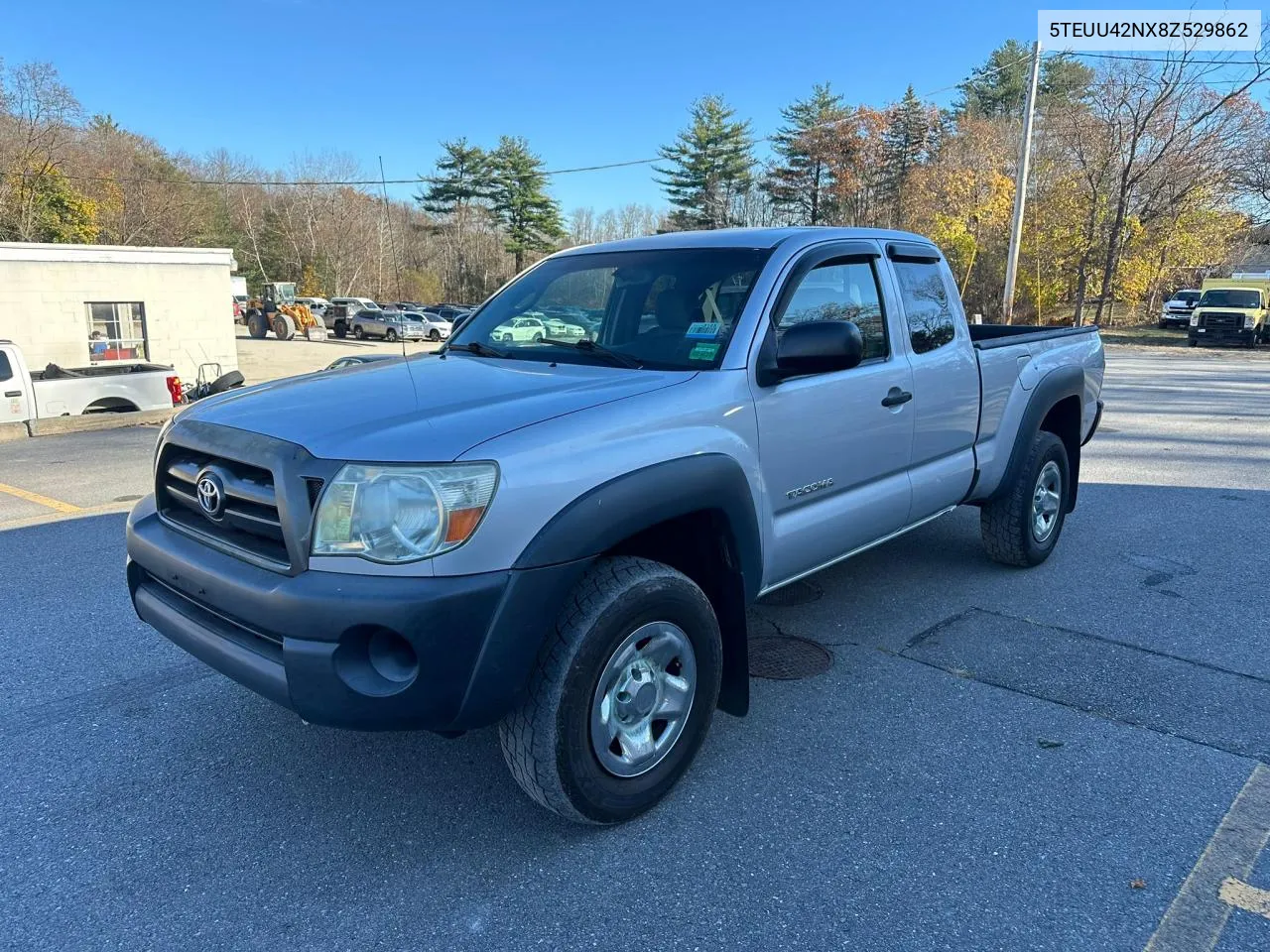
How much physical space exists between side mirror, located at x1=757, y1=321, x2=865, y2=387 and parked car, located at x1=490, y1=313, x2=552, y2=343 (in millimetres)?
1063

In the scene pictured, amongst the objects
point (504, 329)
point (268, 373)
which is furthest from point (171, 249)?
point (504, 329)

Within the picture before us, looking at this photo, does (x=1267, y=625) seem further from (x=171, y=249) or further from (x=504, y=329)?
(x=171, y=249)

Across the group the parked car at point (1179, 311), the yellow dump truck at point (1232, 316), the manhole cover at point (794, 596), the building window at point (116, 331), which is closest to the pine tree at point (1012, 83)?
the parked car at point (1179, 311)

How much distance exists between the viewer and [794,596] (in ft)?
15.7

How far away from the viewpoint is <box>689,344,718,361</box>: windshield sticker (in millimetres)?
3094

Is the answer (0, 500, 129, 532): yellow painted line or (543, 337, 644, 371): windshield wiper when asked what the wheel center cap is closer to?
(543, 337, 644, 371): windshield wiper

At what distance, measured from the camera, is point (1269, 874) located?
2.47 meters

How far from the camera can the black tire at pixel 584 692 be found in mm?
2428

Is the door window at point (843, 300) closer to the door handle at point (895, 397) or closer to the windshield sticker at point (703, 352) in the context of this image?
the door handle at point (895, 397)

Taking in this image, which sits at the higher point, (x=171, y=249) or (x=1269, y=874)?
(x=171, y=249)

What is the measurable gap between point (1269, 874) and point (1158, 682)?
1349 mm

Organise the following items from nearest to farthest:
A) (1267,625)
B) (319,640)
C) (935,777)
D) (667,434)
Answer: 1. (319,640)
2. (667,434)
3. (935,777)
4. (1267,625)

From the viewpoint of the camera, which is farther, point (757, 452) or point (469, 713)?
point (757, 452)

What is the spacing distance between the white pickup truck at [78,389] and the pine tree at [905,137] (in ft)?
159
